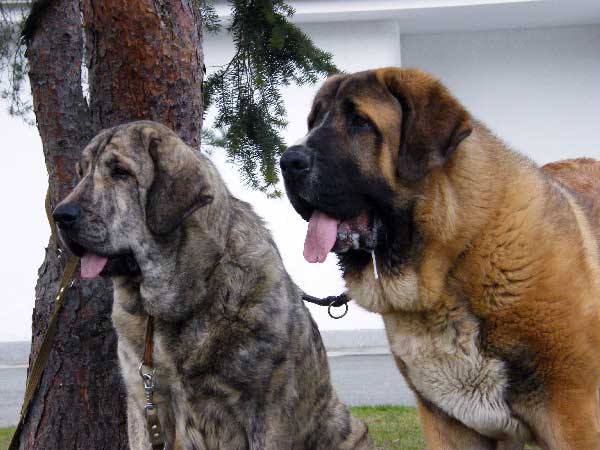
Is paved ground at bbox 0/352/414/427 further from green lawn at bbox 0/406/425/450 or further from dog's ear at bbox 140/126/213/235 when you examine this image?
dog's ear at bbox 140/126/213/235

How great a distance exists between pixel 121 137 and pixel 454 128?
146 cm

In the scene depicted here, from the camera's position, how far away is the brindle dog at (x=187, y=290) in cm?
384

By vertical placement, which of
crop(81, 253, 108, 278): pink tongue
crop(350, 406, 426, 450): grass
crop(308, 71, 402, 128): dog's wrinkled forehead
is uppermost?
crop(308, 71, 402, 128): dog's wrinkled forehead

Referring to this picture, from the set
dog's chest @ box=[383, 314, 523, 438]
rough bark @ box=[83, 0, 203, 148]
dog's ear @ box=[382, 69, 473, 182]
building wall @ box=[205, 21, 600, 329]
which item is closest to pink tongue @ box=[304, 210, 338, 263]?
dog's ear @ box=[382, 69, 473, 182]

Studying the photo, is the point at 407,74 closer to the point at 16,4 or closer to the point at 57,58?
the point at 57,58

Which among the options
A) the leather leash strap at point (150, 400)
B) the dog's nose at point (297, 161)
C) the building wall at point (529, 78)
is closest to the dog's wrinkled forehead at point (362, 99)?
the dog's nose at point (297, 161)

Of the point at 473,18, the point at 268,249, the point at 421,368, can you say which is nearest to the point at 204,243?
the point at 268,249

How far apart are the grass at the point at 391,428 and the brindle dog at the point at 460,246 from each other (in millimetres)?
2624

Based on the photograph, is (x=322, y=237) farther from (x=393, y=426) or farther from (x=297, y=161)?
(x=393, y=426)

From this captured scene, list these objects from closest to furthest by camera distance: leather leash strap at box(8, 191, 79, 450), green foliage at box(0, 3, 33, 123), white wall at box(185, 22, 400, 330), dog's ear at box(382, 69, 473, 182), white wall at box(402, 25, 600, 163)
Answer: dog's ear at box(382, 69, 473, 182), leather leash strap at box(8, 191, 79, 450), green foliage at box(0, 3, 33, 123), white wall at box(185, 22, 400, 330), white wall at box(402, 25, 600, 163)

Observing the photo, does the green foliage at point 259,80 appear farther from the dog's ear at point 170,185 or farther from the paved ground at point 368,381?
the paved ground at point 368,381

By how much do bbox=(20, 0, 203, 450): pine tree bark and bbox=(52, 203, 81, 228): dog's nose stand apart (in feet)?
2.86

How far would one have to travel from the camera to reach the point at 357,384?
31.9ft

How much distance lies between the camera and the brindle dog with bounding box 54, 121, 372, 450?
3.84 meters
